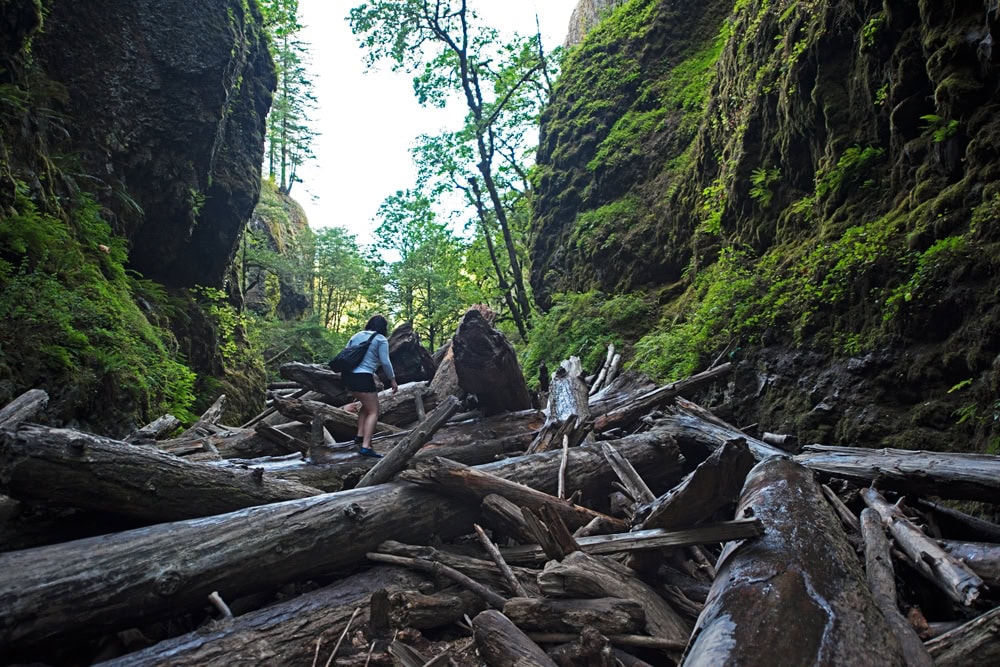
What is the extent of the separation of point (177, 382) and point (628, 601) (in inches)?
372

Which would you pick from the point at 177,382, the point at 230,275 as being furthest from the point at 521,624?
the point at 230,275

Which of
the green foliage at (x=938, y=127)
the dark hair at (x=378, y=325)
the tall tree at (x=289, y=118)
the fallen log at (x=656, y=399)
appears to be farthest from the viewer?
the tall tree at (x=289, y=118)

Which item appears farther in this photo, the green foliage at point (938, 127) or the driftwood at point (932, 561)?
the green foliage at point (938, 127)

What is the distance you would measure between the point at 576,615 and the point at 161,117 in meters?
14.7

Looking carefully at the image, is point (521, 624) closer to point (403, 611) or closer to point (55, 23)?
point (403, 611)

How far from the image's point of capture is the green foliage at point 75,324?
21.9 feet

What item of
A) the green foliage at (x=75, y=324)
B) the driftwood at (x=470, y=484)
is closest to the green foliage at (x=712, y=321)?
the driftwood at (x=470, y=484)

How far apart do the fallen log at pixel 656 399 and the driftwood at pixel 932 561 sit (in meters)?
3.57

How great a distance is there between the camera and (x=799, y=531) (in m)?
3.05

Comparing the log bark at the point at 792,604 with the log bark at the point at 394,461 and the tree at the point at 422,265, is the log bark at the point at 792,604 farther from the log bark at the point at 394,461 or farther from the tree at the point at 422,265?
the tree at the point at 422,265

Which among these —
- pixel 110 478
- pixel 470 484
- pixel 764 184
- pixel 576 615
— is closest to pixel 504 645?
pixel 576 615

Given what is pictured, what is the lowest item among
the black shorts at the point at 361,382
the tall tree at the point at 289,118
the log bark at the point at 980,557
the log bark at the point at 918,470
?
the log bark at the point at 980,557

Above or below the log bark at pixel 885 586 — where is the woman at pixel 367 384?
above

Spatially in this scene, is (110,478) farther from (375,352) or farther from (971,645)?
(971,645)
